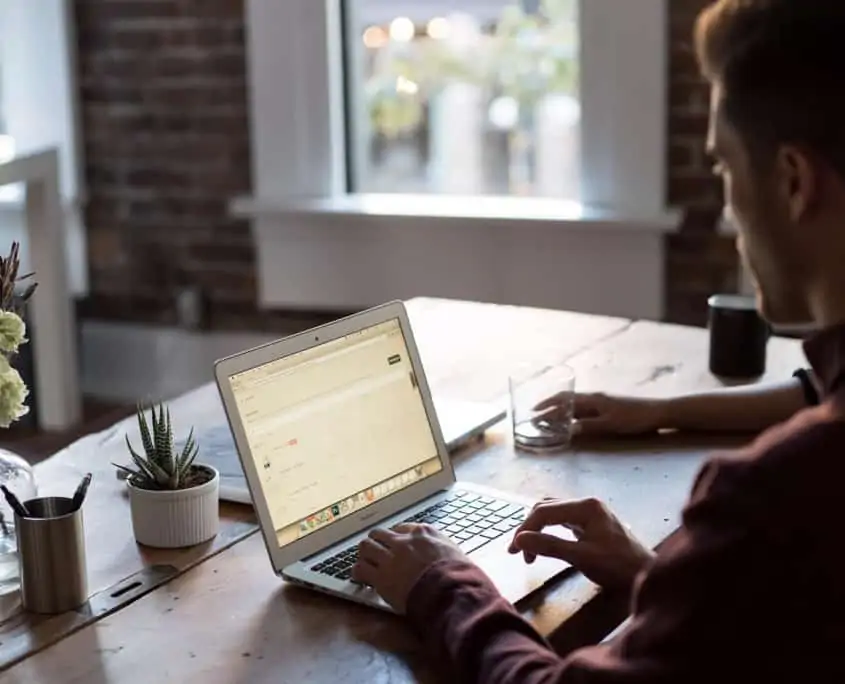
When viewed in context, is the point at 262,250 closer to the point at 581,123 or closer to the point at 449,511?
the point at 581,123

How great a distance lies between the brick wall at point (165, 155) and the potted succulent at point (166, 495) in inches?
93.9

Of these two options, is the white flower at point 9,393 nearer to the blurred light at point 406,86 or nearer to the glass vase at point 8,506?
the glass vase at point 8,506

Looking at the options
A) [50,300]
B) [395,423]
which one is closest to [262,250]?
[50,300]

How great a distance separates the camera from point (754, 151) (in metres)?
1.08

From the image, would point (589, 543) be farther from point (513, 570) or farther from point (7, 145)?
point (7, 145)

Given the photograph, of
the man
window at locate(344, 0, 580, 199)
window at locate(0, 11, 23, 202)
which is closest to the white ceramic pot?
the man

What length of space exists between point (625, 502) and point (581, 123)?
6.51ft

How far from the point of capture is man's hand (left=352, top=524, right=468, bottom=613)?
1423 mm

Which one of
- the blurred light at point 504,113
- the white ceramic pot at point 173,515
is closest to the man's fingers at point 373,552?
the white ceramic pot at point 173,515

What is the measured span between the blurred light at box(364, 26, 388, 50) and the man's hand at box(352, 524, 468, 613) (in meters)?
2.57

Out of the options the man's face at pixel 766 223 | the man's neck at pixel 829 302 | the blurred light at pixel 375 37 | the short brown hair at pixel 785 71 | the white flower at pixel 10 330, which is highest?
the blurred light at pixel 375 37

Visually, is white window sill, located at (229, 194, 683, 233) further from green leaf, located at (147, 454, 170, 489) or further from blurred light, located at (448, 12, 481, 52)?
green leaf, located at (147, 454, 170, 489)

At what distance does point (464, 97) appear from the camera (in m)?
3.84

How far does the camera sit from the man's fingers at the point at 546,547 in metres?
1.52
